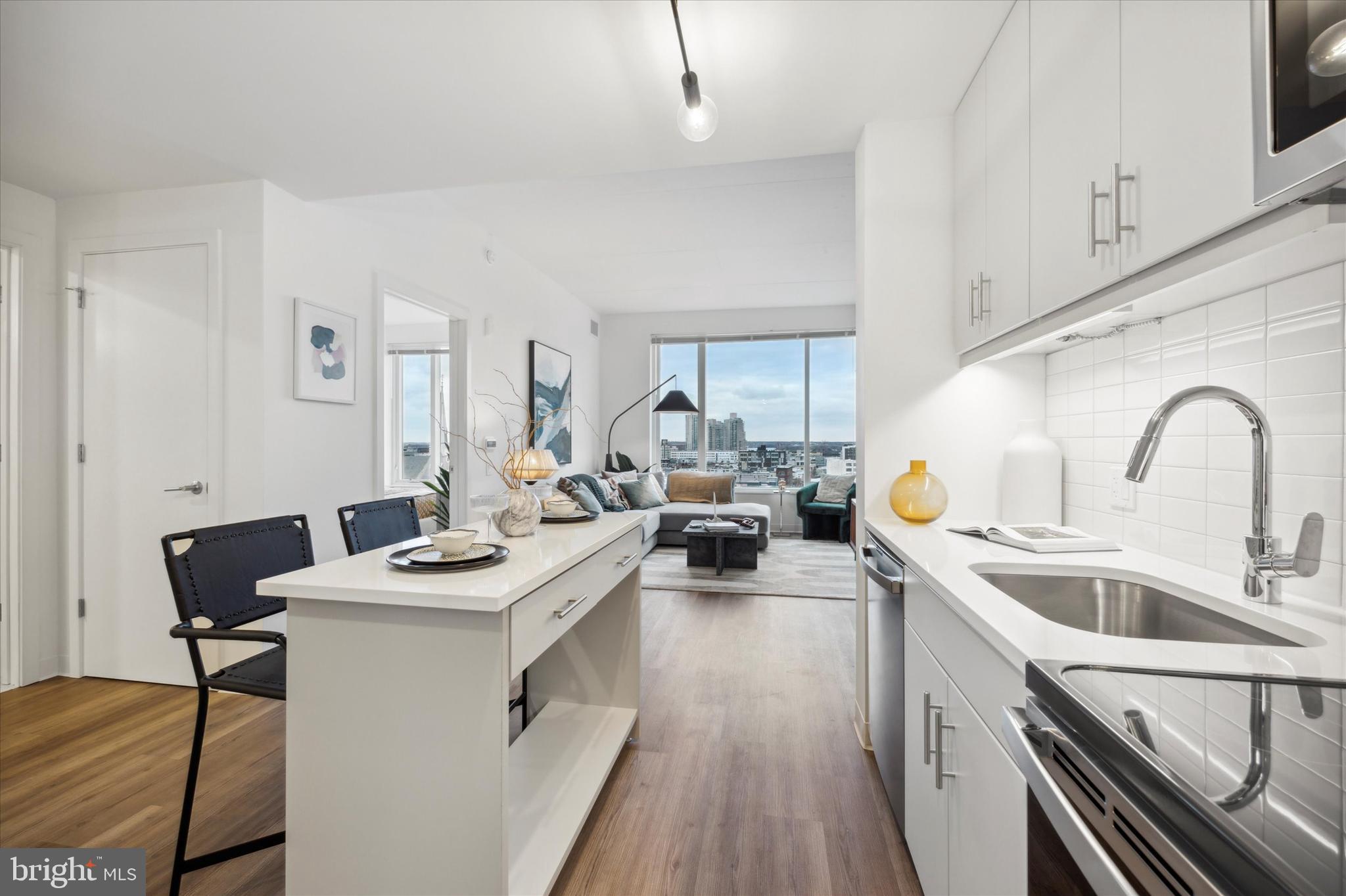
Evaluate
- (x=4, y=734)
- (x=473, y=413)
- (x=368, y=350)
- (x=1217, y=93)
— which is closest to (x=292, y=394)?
(x=368, y=350)

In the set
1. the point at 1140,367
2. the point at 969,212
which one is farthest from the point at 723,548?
the point at 1140,367

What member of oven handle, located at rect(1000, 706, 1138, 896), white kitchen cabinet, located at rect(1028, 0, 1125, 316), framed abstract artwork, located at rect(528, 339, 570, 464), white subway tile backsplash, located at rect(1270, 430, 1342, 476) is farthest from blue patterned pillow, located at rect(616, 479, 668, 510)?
oven handle, located at rect(1000, 706, 1138, 896)

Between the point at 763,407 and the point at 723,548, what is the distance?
268 centimetres

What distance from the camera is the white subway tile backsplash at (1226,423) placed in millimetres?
967

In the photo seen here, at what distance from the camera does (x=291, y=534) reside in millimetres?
1815

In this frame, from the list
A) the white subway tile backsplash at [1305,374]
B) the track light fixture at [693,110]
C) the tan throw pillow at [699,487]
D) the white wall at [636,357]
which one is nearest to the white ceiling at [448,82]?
the track light fixture at [693,110]

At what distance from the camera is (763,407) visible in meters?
7.09

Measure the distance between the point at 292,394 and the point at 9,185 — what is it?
1672 millimetres

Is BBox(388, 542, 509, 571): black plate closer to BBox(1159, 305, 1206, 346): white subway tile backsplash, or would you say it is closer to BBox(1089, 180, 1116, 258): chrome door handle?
BBox(1089, 180, 1116, 258): chrome door handle

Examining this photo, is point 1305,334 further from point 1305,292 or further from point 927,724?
point 927,724

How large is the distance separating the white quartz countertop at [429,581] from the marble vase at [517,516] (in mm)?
163

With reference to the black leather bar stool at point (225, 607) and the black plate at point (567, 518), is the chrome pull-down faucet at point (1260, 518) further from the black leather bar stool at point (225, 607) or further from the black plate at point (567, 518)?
the black leather bar stool at point (225, 607)

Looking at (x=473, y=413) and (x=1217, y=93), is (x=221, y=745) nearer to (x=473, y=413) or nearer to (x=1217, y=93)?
(x=473, y=413)

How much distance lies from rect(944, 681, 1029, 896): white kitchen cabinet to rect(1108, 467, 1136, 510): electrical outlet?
0.84 m
